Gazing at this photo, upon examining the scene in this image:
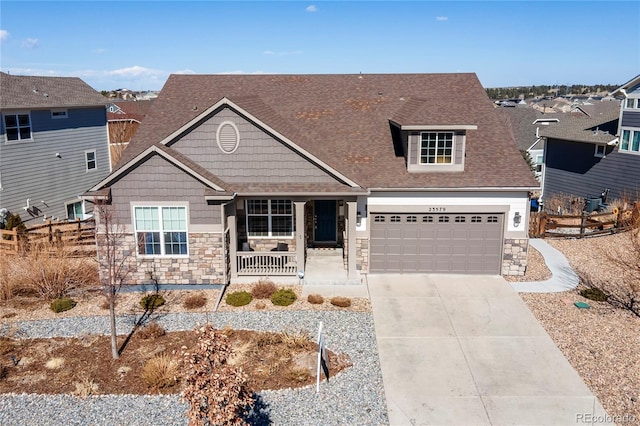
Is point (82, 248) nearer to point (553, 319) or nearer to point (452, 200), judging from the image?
point (452, 200)

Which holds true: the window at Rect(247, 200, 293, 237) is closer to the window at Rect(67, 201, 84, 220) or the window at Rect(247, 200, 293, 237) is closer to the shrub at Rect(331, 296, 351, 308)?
the shrub at Rect(331, 296, 351, 308)

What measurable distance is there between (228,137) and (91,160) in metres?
16.9

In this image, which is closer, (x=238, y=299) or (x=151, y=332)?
(x=151, y=332)

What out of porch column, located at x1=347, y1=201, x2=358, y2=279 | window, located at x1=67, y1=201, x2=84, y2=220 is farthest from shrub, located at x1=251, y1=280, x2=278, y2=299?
window, located at x1=67, y1=201, x2=84, y2=220

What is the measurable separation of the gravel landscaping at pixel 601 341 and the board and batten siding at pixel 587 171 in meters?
11.5

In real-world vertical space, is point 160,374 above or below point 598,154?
below

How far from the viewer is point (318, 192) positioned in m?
15.8

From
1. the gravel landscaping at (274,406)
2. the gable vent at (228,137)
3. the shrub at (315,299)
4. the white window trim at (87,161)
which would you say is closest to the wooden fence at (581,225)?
the shrub at (315,299)

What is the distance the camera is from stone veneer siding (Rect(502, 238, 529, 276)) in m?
16.8

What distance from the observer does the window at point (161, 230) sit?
15.6m

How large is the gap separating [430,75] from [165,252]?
1331 cm

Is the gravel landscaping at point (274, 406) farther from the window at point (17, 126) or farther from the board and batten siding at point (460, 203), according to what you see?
the window at point (17, 126)

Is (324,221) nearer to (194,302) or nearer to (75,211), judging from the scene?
(194,302)

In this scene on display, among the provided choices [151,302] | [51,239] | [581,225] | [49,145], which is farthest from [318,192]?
[49,145]
